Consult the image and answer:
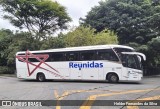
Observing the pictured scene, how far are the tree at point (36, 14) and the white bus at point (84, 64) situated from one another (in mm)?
10397

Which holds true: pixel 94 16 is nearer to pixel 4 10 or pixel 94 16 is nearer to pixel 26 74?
pixel 4 10

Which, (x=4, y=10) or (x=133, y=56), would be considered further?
(x=4, y=10)

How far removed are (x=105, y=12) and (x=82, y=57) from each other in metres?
16.0

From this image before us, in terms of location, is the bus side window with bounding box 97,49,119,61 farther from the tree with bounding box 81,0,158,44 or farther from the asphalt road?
the tree with bounding box 81,0,158,44

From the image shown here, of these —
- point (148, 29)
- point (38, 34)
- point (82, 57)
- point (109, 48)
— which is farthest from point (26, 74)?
point (148, 29)

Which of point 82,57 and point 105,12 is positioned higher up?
point 105,12

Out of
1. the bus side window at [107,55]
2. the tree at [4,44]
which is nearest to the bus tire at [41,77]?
the bus side window at [107,55]

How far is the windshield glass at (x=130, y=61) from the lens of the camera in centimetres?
2123

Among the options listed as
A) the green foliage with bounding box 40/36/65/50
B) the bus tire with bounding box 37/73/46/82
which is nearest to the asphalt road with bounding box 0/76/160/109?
the bus tire with bounding box 37/73/46/82

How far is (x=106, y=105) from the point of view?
10117 mm

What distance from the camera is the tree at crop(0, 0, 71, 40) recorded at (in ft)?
116

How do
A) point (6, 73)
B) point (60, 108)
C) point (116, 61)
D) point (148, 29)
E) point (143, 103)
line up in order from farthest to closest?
point (6, 73)
point (148, 29)
point (116, 61)
point (143, 103)
point (60, 108)

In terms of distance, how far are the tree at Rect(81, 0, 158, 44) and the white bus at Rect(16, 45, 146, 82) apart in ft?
36.2

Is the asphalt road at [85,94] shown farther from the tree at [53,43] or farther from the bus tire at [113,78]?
the tree at [53,43]
